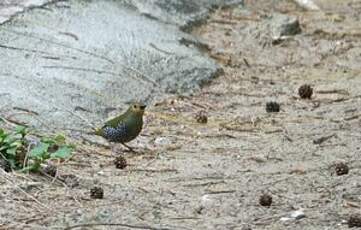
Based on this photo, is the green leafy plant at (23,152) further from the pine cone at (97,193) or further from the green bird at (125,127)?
the green bird at (125,127)

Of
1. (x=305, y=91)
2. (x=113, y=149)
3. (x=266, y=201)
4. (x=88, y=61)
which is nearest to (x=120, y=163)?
(x=113, y=149)

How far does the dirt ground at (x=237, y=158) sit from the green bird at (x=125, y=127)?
0.31ft

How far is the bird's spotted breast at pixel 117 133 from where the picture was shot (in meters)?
5.18

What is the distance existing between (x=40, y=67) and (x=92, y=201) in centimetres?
180

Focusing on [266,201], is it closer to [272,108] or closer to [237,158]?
[237,158]

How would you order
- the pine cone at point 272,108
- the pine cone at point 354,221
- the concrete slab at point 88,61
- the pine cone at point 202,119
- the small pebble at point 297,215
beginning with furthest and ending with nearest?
the pine cone at point 272,108, the pine cone at point 202,119, the concrete slab at point 88,61, the small pebble at point 297,215, the pine cone at point 354,221

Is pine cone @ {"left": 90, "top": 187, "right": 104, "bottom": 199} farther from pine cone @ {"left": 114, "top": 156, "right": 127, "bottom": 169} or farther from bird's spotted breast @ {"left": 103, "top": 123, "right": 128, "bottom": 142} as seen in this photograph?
bird's spotted breast @ {"left": 103, "top": 123, "right": 128, "bottom": 142}

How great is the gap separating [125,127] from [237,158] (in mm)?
563

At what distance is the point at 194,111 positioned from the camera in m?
6.20

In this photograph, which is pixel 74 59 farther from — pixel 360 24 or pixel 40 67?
pixel 360 24

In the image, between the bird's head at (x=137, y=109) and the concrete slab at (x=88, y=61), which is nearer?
the bird's head at (x=137, y=109)

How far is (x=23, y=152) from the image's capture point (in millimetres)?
4660

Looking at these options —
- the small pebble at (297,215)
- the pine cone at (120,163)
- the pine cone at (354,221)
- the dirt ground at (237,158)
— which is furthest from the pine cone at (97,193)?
the pine cone at (354,221)

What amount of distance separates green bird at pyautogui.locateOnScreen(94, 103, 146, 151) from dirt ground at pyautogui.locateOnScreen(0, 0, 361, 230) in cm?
10
